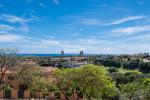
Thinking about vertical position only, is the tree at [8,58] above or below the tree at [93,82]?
above

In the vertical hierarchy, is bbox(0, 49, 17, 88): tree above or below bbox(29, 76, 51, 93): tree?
above

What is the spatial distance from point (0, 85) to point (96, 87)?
27.6 feet

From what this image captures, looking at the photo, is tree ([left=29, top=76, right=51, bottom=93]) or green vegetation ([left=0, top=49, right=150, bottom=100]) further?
tree ([left=29, top=76, right=51, bottom=93])

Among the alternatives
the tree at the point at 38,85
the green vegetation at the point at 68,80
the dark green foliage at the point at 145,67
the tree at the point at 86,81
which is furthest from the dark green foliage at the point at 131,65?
the tree at the point at 38,85

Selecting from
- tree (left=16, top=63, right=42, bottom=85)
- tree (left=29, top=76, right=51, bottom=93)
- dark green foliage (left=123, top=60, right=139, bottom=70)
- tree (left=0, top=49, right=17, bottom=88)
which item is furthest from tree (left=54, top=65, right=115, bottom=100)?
dark green foliage (left=123, top=60, right=139, bottom=70)

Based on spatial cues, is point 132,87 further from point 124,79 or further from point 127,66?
point 127,66

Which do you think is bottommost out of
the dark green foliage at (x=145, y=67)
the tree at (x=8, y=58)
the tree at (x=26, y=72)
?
the dark green foliage at (x=145, y=67)

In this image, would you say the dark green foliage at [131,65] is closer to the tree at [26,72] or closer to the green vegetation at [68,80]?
the green vegetation at [68,80]

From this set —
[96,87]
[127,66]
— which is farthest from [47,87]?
[127,66]

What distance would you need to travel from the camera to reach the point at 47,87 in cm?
2803

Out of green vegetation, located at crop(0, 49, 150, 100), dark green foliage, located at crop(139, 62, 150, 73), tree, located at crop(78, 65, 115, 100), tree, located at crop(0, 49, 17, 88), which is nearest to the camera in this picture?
tree, located at crop(0, 49, 17, 88)

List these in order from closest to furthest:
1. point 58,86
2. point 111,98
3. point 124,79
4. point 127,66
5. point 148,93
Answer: point 148,93, point 58,86, point 111,98, point 124,79, point 127,66

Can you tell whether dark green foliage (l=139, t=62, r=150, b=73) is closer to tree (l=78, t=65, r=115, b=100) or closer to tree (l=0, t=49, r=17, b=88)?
tree (l=78, t=65, r=115, b=100)

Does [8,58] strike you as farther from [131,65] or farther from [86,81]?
[131,65]
